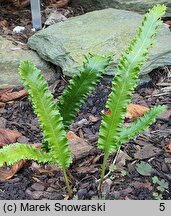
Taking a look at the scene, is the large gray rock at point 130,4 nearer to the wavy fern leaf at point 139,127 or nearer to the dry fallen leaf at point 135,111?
the dry fallen leaf at point 135,111

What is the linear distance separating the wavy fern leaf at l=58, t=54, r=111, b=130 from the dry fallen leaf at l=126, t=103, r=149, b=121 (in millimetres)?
556

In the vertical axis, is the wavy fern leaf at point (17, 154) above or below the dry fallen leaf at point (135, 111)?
below

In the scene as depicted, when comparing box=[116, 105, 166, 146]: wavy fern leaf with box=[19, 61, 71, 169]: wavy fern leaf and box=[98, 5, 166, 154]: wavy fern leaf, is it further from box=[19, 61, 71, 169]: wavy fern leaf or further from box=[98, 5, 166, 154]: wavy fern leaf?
box=[19, 61, 71, 169]: wavy fern leaf

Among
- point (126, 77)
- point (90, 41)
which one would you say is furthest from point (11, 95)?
point (126, 77)

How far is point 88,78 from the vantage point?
5.76ft

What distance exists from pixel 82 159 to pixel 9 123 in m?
0.49

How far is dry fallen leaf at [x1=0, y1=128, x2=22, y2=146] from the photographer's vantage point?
211cm

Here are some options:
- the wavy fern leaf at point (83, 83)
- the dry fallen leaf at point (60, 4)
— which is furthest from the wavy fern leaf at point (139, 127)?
the dry fallen leaf at point (60, 4)

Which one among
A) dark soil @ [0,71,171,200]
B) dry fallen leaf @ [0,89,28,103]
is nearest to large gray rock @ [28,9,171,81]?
dry fallen leaf @ [0,89,28,103]

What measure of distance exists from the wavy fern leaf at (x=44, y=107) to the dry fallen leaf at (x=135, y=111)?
709 millimetres

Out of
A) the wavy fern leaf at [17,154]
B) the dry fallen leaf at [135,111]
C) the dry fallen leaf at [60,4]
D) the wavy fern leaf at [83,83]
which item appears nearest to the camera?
the wavy fern leaf at [17,154]

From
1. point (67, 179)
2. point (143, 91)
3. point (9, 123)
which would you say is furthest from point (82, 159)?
point (143, 91)

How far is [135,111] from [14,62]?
790mm

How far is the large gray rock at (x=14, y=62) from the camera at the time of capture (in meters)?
2.62
